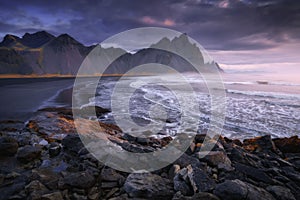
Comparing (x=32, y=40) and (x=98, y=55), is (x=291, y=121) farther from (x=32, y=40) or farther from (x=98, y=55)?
(x=32, y=40)

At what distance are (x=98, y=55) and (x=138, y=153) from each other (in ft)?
533

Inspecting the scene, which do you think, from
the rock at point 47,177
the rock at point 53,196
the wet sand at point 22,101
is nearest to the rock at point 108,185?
the rock at point 53,196

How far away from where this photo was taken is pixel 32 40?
6599 inches

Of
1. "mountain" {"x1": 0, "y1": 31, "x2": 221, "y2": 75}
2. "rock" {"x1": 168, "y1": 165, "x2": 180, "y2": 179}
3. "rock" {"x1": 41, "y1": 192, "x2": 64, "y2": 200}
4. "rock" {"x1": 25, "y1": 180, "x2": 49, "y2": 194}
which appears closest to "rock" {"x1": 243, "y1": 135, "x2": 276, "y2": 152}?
"rock" {"x1": 168, "y1": 165, "x2": 180, "y2": 179}

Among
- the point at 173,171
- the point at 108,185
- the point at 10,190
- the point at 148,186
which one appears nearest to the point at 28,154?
the point at 10,190

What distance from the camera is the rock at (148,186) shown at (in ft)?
9.76

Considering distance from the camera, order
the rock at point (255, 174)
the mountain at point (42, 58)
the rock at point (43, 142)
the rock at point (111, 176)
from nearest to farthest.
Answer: the rock at point (111, 176), the rock at point (255, 174), the rock at point (43, 142), the mountain at point (42, 58)

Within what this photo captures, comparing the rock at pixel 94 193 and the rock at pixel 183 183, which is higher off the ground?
the rock at pixel 183 183

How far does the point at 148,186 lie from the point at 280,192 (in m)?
2.18

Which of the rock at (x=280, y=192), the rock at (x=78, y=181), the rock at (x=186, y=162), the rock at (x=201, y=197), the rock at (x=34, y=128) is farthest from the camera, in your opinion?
the rock at (x=34, y=128)

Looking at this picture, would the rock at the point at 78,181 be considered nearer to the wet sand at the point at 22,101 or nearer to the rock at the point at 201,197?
the rock at the point at 201,197

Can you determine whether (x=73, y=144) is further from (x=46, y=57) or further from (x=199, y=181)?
(x=46, y=57)

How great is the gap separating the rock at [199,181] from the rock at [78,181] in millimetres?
1732

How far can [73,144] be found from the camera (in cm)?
451
